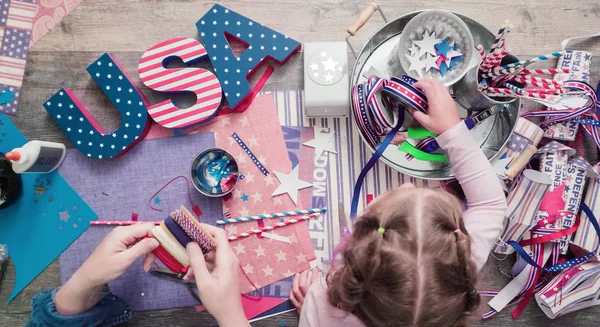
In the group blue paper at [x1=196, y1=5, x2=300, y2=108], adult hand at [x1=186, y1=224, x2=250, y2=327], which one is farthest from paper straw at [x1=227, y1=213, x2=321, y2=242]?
blue paper at [x1=196, y1=5, x2=300, y2=108]

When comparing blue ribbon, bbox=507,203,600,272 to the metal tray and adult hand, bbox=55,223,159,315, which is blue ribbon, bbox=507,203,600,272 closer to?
the metal tray

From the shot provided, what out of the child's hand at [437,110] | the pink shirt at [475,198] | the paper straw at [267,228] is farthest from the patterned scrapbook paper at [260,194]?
the child's hand at [437,110]

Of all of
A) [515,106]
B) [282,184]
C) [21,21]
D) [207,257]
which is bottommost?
[207,257]

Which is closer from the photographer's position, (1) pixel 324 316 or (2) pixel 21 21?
(1) pixel 324 316

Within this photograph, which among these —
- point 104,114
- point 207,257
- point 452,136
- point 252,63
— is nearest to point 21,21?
point 104,114

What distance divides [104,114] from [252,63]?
33 centimetres

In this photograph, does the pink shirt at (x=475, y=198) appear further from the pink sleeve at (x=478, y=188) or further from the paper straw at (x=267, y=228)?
the paper straw at (x=267, y=228)

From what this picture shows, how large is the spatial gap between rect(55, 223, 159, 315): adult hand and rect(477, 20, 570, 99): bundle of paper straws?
2.07ft

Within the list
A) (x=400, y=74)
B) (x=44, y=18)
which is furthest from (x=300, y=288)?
(x=44, y=18)

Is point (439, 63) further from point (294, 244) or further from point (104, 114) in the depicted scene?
point (104, 114)

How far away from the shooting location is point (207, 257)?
2.62ft

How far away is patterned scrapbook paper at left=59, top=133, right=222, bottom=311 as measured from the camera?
917mm

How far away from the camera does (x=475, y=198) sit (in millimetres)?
807

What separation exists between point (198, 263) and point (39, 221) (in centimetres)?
42
